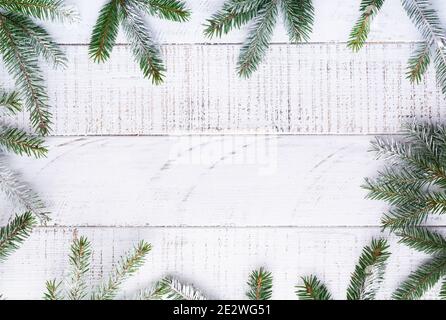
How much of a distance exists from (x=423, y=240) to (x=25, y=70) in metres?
1.16

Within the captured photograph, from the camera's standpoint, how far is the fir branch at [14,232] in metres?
1.34

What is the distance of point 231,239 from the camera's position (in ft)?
4.62

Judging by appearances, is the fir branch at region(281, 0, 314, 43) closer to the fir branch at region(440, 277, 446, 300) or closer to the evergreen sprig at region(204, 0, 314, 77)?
the evergreen sprig at region(204, 0, 314, 77)

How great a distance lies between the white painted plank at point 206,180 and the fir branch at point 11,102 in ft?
0.44

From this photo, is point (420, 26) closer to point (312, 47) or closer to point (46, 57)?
point (312, 47)

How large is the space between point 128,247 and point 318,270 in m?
0.54

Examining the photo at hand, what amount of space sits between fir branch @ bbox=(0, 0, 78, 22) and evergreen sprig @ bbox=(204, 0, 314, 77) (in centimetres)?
38

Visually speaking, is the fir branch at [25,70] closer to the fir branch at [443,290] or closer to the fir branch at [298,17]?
the fir branch at [298,17]

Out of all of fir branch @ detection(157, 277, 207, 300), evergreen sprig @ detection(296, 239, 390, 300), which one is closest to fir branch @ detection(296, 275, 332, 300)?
evergreen sprig @ detection(296, 239, 390, 300)

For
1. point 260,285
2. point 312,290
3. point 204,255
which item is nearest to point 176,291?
point 204,255

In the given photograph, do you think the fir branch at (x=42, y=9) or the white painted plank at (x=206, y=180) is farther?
the white painted plank at (x=206, y=180)

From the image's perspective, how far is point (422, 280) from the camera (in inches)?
52.7

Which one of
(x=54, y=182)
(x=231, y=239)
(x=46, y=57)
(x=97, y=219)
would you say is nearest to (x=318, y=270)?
(x=231, y=239)

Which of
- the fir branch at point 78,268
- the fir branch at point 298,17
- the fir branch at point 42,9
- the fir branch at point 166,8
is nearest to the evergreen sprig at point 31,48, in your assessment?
the fir branch at point 42,9
